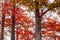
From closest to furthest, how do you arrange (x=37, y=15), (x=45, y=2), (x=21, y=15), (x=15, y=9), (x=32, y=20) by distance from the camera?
(x=45, y=2) → (x=37, y=15) → (x=15, y=9) → (x=21, y=15) → (x=32, y=20)

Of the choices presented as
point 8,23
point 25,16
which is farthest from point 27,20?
point 8,23

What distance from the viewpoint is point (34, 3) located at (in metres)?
10.1

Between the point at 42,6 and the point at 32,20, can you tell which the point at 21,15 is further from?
the point at 42,6

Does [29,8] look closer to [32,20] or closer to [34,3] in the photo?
[34,3]

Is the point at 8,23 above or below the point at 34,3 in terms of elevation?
below

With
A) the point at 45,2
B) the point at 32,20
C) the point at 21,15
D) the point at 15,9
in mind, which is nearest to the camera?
the point at 45,2

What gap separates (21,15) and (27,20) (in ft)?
3.85

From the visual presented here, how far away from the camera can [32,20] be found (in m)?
18.3

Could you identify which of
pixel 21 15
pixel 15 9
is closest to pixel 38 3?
pixel 15 9

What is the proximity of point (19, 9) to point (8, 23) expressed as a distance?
7.21ft

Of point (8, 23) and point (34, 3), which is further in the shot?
point (8, 23)

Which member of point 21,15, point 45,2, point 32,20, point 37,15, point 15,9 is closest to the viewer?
point 45,2

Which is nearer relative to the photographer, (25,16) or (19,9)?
(19,9)

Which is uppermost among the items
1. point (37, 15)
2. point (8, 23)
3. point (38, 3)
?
point (38, 3)
